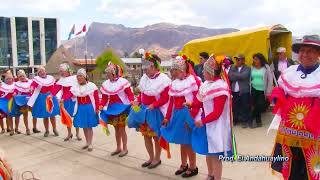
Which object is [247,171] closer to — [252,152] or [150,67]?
[252,152]

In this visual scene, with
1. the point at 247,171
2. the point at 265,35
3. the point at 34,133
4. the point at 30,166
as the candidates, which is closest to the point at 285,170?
the point at 247,171

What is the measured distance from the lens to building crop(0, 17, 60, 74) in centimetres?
9300

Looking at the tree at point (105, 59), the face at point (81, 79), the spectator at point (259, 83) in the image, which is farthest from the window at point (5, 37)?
the spectator at point (259, 83)

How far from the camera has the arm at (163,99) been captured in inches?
226

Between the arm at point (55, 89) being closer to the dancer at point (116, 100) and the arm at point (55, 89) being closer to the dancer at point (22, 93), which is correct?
the dancer at point (22, 93)

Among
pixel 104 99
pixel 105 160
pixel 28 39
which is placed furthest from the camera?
pixel 28 39

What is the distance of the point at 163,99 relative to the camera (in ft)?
18.9

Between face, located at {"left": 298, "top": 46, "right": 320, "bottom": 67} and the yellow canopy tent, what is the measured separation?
5.68 m

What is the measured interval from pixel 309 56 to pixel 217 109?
4.43ft

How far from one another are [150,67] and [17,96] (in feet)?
16.7

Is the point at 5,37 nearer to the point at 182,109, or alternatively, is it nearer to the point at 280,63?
the point at 280,63

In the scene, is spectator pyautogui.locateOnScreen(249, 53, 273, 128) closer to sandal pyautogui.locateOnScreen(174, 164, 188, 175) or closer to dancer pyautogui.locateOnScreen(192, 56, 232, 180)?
sandal pyautogui.locateOnScreen(174, 164, 188, 175)

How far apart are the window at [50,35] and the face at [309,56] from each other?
96.0m

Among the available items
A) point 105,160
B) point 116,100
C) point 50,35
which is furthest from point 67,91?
point 50,35
